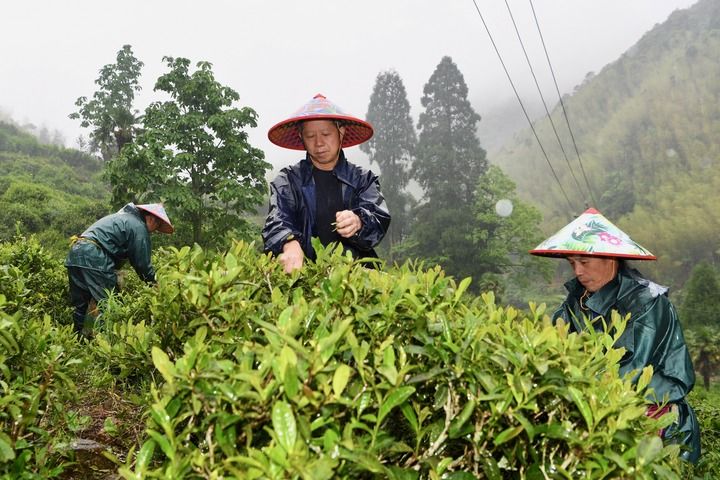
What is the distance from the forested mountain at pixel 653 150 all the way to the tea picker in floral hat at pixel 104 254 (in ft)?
196

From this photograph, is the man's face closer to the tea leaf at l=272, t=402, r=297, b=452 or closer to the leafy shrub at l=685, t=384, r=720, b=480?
the tea leaf at l=272, t=402, r=297, b=452

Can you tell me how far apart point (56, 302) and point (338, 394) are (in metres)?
6.52

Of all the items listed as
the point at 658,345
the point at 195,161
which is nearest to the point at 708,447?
the point at 658,345

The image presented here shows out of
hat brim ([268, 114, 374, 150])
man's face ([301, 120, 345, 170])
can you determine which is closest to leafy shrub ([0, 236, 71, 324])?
hat brim ([268, 114, 374, 150])

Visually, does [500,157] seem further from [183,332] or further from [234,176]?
[183,332]

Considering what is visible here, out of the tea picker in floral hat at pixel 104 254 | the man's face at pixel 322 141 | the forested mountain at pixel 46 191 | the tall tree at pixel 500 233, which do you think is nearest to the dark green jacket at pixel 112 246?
the tea picker in floral hat at pixel 104 254

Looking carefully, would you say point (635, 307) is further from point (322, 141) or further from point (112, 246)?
point (112, 246)

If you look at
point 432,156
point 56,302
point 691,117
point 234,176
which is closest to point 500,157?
point 691,117

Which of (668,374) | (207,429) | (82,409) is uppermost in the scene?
(207,429)

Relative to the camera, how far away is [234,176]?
53.4 ft

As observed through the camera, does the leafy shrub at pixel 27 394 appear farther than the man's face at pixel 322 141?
No

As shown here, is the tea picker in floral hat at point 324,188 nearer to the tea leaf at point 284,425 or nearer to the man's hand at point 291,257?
the man's hand at point 291,257

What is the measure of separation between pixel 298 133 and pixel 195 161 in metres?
14.3

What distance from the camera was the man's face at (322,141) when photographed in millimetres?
2998
